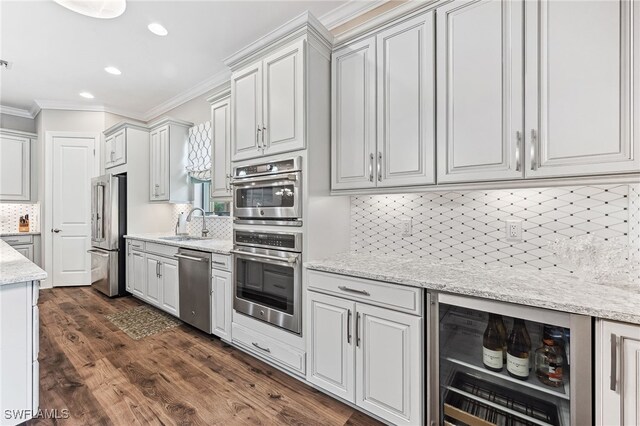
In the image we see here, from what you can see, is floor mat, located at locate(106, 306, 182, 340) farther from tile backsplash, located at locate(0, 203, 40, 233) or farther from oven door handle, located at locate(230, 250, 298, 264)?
tile backsplash, located at locate(0, 203, 40, 233)

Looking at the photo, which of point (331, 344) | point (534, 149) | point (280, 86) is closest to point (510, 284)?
point (534, 149)

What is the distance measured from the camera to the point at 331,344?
1895 mm

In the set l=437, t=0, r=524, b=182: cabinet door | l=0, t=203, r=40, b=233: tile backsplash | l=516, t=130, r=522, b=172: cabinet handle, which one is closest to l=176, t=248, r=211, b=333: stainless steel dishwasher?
l=437, t=0, r=524, b=182: cabinet door

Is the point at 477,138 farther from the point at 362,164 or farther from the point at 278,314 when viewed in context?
the point at 278,314

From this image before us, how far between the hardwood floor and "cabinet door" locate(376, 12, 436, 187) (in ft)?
5.16

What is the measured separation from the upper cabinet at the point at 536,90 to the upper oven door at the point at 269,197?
0.99 meters

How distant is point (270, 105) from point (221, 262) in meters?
1.44

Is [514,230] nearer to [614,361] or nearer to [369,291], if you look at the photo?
[614,361]

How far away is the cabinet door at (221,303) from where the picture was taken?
8.53 ft

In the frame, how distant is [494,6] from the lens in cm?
158

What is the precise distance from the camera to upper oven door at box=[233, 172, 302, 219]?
209 centimetres

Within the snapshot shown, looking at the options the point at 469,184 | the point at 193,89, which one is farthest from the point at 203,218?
the point at 469,184

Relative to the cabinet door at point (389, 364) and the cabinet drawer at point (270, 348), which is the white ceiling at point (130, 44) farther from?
the cabinet drawer at point (270, 348)

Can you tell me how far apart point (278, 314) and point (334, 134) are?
1.43 metres
